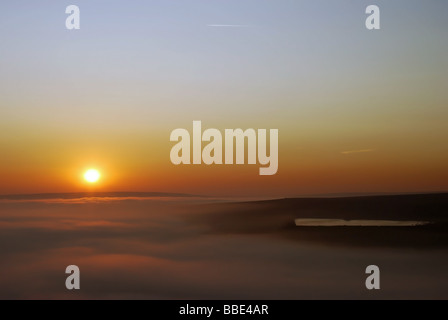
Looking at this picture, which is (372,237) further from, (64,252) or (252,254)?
(64,252)

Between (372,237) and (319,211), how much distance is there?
2295 millimetres

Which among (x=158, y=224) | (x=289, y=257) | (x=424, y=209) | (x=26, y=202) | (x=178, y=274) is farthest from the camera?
(x=26, y=202)

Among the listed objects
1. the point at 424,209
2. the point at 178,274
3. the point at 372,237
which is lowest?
the point at 178,274

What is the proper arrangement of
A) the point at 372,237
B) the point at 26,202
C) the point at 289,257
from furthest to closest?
the point at 26,202 < the point at 372,237 < the point at 289,257

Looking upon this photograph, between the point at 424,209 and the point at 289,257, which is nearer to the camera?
the point at 289,257

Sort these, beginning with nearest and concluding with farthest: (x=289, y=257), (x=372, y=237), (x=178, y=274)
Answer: (x=178, y=274), (x=289, y=257), (x=372, y=237)

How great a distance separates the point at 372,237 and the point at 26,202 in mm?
8049

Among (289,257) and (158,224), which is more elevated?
(158,224)

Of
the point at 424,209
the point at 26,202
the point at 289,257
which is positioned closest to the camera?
the point at 289,257

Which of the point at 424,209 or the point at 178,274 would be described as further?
the point at 424,209

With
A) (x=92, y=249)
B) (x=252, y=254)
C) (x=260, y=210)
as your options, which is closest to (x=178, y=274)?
(x=252, y=254)

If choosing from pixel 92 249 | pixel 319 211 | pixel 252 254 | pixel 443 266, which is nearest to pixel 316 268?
pixel 252 254

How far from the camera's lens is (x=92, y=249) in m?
6.43

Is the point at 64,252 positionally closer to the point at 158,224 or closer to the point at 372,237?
the point at 158,224
